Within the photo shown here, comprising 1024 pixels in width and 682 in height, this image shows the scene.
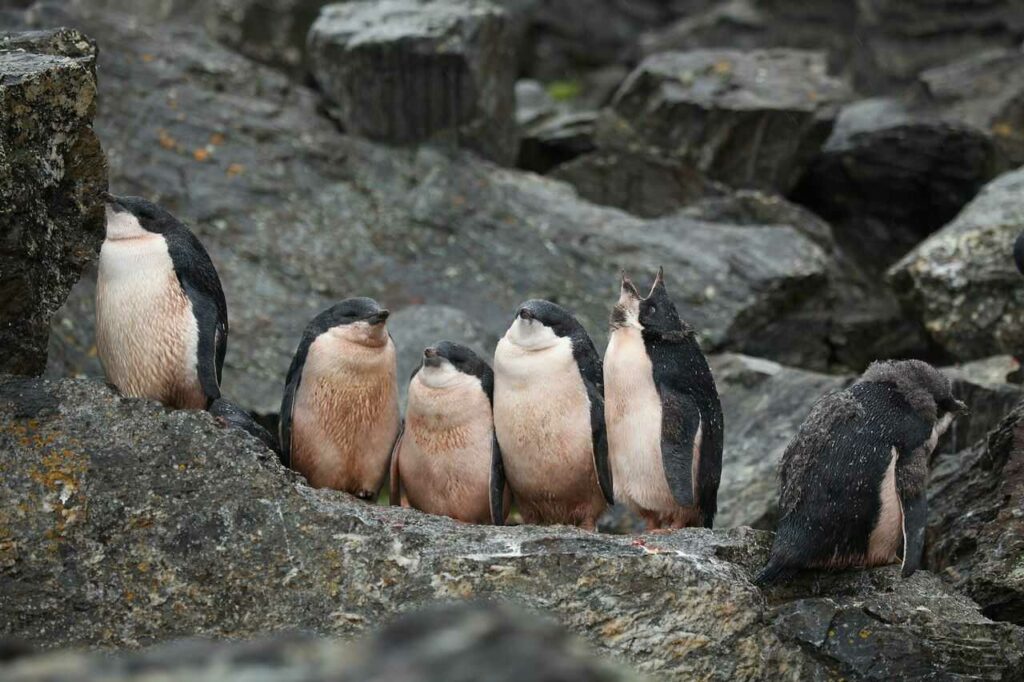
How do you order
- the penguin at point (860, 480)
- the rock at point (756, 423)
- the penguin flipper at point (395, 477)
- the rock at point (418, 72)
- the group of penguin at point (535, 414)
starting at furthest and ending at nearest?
the rock at point (418, 72)
the rock at point (756, 423)
the penguin flipper at point (395, 477)
the group of penguin at point (535, 414)
the penguin at point (860, 480)

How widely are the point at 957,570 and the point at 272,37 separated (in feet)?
30.8

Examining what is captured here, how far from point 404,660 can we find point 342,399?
5303 mm

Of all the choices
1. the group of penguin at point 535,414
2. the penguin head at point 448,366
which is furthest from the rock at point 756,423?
the penguin head at point 448,366

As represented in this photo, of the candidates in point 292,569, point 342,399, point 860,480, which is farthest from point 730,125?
point 292,569

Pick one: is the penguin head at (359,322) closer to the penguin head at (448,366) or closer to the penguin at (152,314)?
the penguin head at (448,366)

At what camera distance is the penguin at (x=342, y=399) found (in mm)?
7289

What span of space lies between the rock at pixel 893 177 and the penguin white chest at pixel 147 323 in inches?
327

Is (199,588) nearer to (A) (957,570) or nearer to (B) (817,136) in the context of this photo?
(A) (957,570)

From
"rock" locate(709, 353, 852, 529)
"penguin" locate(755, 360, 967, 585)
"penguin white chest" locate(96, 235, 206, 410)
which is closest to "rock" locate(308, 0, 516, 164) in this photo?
"rock" locate(709, 353, 852, 529)

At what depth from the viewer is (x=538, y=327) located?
7.18 metres

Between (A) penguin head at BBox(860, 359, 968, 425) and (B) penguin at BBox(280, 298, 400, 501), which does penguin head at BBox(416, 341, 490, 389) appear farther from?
(A) penguin head at BBox(860, 359, 968, 425)

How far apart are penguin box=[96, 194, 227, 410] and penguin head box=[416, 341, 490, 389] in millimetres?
1018

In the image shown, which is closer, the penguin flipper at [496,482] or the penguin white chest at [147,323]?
the penguin white chest at [147,323]

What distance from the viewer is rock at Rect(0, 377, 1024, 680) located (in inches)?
211
